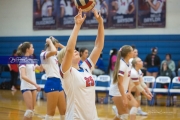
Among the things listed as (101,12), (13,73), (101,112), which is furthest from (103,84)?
(13,73)

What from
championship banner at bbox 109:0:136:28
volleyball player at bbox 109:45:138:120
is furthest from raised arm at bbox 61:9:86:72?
championship banner at bbox 109:0:136:28

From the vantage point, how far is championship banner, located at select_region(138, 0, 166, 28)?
53.4 feet

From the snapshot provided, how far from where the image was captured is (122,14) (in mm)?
17016

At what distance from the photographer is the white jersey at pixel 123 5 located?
1681 cm

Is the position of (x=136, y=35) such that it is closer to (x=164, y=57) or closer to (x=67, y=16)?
(x=164, y=57)

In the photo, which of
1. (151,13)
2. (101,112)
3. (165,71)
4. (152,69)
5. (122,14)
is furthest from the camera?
(122,14)

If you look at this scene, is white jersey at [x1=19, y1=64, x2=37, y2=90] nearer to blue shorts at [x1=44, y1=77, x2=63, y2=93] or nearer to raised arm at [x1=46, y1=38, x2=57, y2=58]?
blue shorts at [x1=44, y1=77, x2=63, y2=93]

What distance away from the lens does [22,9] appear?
1897 cm

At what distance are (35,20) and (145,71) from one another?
6.65 meters

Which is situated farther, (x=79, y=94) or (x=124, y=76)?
(x=124, y=76)

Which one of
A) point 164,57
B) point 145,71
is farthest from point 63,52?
point 164,57

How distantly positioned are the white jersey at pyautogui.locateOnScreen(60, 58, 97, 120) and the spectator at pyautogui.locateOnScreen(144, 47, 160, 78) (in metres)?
10.9

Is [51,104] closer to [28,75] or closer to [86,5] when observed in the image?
[28,75]

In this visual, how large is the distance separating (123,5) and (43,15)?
13.5 feet
